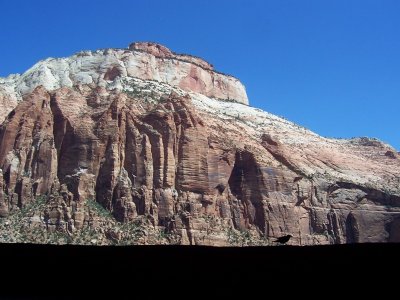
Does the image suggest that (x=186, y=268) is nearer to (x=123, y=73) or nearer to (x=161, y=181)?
(x=161, y=181)

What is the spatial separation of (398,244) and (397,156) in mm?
110899

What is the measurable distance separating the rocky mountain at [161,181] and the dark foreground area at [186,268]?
59.2 meters

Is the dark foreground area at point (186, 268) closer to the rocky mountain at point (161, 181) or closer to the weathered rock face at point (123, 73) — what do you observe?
the rocky mountain at point (161, 181)

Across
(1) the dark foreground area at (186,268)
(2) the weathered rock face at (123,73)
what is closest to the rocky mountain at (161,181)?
(2) the weathered rock face at (123,73)

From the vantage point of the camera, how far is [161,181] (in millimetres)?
74625

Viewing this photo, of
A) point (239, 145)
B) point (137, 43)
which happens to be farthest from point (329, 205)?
point (137, 43)

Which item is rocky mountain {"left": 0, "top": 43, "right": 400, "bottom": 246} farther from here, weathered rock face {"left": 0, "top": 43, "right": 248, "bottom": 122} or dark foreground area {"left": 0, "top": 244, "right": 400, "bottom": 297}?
dark foreground area {"left": 0, "top": 244, "right": 400, "bottom": 297}

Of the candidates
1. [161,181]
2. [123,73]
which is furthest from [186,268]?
[123,73]

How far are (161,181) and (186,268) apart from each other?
68907 mm

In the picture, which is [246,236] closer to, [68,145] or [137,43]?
[68,145]

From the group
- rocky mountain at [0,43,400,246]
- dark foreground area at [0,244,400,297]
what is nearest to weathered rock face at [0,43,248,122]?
rocky mountain at [0,43,400,246]

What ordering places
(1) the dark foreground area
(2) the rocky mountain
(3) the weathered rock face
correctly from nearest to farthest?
1. (1) the dark foreground area
2. (2) the rocky mountain
3. (3) the weathered rock face

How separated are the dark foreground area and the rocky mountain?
59.2m

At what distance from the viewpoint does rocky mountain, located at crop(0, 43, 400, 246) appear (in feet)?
229
